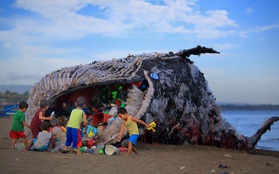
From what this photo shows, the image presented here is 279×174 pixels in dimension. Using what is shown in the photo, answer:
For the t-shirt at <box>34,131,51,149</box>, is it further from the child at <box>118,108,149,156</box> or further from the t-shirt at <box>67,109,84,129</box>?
the child at <box>118,108,149,156</box>

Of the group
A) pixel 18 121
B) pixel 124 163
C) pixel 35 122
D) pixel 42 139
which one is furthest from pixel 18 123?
pixel 124 163

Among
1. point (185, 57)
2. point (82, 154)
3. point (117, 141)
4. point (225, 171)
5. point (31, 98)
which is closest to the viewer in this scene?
point (225, 171)

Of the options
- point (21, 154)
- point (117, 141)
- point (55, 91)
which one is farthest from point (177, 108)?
point (21, 154)

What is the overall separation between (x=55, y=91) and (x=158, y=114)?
2.73 metres

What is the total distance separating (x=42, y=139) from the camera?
29.9 ft

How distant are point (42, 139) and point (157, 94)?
11.0 feet

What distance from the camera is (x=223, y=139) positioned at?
517 inches

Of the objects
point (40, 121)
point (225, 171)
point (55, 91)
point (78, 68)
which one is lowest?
point (225, 171)

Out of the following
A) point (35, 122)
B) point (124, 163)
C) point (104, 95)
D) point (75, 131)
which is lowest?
point (124, 163)

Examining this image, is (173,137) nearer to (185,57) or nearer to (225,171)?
(185,57)

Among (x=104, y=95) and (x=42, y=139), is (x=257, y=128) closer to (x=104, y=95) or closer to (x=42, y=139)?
(x=104, y=95)

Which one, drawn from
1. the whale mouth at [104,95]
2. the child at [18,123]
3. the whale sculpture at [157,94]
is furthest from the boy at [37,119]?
the whale mouth at [104,95]

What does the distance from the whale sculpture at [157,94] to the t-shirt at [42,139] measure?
1246mm

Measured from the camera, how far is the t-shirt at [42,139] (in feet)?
29.7
